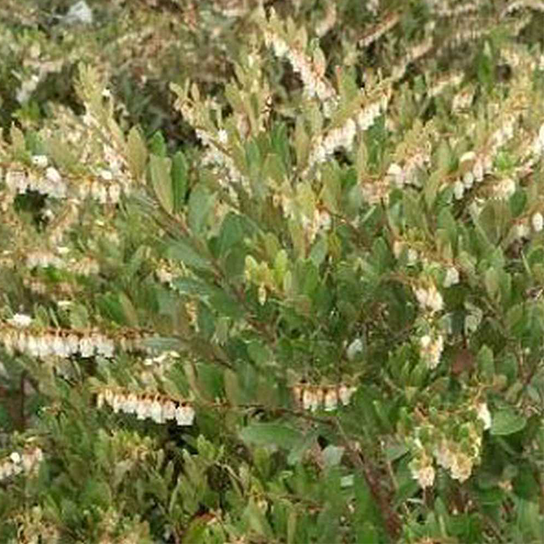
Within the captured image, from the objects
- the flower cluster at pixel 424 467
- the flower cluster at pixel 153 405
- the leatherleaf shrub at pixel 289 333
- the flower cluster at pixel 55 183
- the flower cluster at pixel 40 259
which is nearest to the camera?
the flower cluster at pixel 424 467

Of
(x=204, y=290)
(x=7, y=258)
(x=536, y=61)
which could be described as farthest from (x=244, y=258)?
(x=536, y=61)

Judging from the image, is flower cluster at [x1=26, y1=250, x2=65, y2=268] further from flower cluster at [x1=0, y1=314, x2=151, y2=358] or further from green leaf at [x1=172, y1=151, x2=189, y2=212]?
green leaf at [x1=172, y1=151, x2=189, y2=212]

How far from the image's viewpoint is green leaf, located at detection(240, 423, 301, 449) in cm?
313

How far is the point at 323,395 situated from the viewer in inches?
120

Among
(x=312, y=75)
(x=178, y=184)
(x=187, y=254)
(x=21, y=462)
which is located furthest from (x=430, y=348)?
(x=312, y=75)

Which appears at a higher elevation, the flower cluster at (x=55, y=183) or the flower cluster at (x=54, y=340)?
the flower cluster at (x=55, y=183)

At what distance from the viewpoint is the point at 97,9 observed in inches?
364

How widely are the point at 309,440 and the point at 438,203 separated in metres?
0.74

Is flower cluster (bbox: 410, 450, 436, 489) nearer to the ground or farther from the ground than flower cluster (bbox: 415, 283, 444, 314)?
nearer to the ground

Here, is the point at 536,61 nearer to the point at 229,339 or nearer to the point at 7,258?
the point at 7,258

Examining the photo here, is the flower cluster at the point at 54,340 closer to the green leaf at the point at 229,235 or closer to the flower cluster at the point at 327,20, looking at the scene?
the green leaf at the point at 229,235

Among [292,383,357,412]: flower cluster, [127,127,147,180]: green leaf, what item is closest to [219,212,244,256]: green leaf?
[127,127,147,180]: green leaf

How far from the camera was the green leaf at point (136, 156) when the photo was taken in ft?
10.3

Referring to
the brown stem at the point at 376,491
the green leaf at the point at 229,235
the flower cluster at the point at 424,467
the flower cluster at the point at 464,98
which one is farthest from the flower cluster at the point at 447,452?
the flower cluster at the point at 464,98
